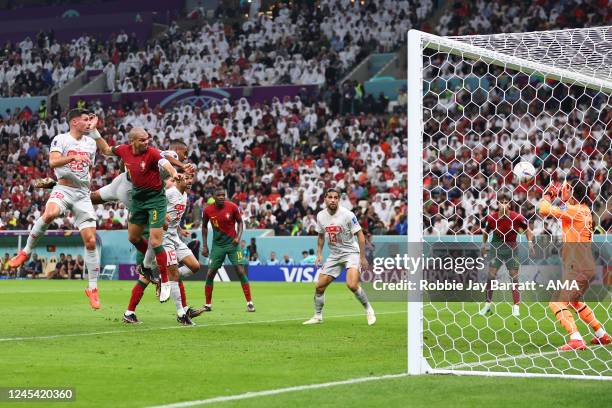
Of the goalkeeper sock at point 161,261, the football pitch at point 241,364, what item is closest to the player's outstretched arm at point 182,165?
the goalkeeper sock at point 161,261

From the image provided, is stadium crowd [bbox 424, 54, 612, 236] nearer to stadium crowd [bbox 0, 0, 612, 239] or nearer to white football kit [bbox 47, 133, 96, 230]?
stadium crowd [bbox 0, 0, 612, 239]

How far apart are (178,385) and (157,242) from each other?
18.8 ft

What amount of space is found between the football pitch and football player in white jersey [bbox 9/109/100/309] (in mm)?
1080

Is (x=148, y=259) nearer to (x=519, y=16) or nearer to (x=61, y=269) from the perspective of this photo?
(x=61, y=269)

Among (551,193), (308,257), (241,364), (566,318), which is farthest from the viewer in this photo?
(308,257)

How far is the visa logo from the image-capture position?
113 feet

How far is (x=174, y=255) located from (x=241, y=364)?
16.4ft

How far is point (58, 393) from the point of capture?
8.17 meters

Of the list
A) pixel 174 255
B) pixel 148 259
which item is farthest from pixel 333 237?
pixel 148 259

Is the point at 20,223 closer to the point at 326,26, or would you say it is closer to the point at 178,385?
the point at 326,26

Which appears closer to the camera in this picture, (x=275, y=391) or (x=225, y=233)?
(x=275, y=391)

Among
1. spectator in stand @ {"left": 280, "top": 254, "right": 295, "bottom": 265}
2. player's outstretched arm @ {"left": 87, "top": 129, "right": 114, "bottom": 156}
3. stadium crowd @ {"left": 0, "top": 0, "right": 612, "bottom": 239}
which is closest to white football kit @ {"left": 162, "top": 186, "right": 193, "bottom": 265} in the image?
player's outstretched arm @ {"left": 87, "top": 129, "right": 114, "bottom": 156}

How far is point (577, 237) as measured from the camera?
12.5 metres

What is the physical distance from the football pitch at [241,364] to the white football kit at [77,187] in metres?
Result: 1.63
